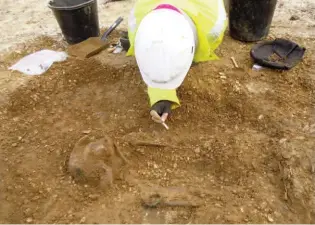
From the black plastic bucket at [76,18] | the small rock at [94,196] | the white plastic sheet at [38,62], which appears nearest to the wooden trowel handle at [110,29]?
the black plastic bucket at [76,18]

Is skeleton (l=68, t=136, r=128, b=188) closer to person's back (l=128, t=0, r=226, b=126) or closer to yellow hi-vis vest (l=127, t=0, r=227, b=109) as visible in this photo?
person's back (l=128, t=0, r=226, b=126)

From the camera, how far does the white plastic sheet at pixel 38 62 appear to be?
3.44 m

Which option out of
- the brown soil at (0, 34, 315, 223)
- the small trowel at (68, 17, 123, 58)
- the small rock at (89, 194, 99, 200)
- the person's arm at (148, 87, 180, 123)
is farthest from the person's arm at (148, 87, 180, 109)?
the small trowel at (68, 17, 123, 58)

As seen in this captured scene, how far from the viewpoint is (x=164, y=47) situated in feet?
6.52

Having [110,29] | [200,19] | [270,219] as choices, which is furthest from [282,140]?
[110,29]

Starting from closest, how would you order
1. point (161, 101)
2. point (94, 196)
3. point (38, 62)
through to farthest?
point (94, 196) < point (161, 101) < point (38, 62)

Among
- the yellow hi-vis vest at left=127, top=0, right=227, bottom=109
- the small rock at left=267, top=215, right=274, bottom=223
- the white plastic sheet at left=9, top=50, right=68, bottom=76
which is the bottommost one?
the white plastic sheet at left=9, top=50, right=68, bottom=76

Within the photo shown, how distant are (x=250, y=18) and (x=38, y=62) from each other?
6.94 ft

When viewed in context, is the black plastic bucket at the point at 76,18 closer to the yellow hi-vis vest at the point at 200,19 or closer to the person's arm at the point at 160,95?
the yellow hi-vis vest at the point at 200,19


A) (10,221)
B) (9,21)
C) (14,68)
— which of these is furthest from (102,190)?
(9,21)

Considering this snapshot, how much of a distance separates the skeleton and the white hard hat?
1.65 feet

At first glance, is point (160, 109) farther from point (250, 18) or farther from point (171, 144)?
point (250, 18)

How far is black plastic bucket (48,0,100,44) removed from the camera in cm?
360

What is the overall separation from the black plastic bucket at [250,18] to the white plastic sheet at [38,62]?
1.73 meters
